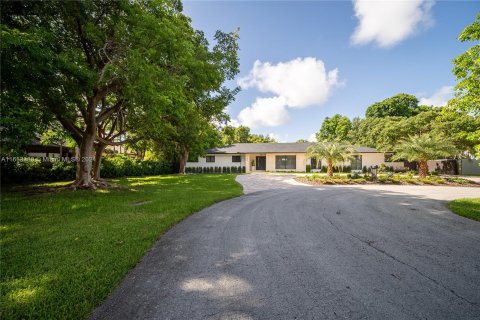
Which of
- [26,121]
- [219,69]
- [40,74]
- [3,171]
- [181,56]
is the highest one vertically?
[219,69]

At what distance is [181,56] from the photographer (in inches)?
381

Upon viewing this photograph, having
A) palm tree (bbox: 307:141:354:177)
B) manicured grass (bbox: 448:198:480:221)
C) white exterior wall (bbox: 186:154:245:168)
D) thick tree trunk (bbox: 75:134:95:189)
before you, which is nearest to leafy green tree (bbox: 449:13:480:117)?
manicured grass (bbox: 448:198:480:221)

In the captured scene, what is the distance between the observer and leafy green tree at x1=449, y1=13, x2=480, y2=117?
8.41 meters

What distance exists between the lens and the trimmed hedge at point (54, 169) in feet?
48.8

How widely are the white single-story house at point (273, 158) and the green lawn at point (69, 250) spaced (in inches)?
1024

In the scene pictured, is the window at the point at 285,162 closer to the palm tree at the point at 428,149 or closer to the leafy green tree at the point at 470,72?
the palm tree at the point at 428,149

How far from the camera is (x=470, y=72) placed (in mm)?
8680

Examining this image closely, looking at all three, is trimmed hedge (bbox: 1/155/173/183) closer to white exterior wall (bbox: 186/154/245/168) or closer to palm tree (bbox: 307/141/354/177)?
white exterior wall (bbox: 186/154/245/168)

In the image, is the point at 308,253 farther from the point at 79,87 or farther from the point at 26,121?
the point at 79,87

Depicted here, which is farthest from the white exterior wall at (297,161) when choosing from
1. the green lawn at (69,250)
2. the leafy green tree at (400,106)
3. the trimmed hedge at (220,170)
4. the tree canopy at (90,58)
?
the leafy green tree at (400,106)

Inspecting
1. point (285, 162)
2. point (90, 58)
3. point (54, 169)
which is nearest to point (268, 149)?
point (285, 162)

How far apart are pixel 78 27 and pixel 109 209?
795cm

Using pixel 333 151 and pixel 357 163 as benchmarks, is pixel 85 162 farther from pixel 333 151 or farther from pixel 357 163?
pixel 357 163

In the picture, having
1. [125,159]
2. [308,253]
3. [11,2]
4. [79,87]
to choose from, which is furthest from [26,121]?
[125,159]
